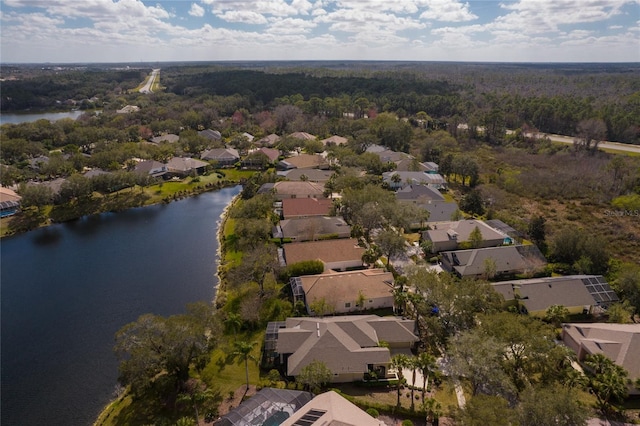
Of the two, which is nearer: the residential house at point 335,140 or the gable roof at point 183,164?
the gable roof at point 183,164

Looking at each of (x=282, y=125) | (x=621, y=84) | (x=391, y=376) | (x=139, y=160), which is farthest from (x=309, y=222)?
(x=621, y=84)

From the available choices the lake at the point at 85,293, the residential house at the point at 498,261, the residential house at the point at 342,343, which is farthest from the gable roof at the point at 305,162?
the residential house at the point at 342,343

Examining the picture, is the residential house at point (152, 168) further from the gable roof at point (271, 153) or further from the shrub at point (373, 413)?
the shrub at point (373, 413)

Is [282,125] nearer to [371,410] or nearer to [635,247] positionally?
[635,247]

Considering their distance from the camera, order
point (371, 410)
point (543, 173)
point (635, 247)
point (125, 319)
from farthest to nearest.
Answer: point (543, 173), point (635, 247), point (125, 319), point (371, 410)

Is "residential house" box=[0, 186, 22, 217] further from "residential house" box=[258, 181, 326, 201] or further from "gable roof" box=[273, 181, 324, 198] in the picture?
"gable roof" box=[273, 181, 324, 198]
